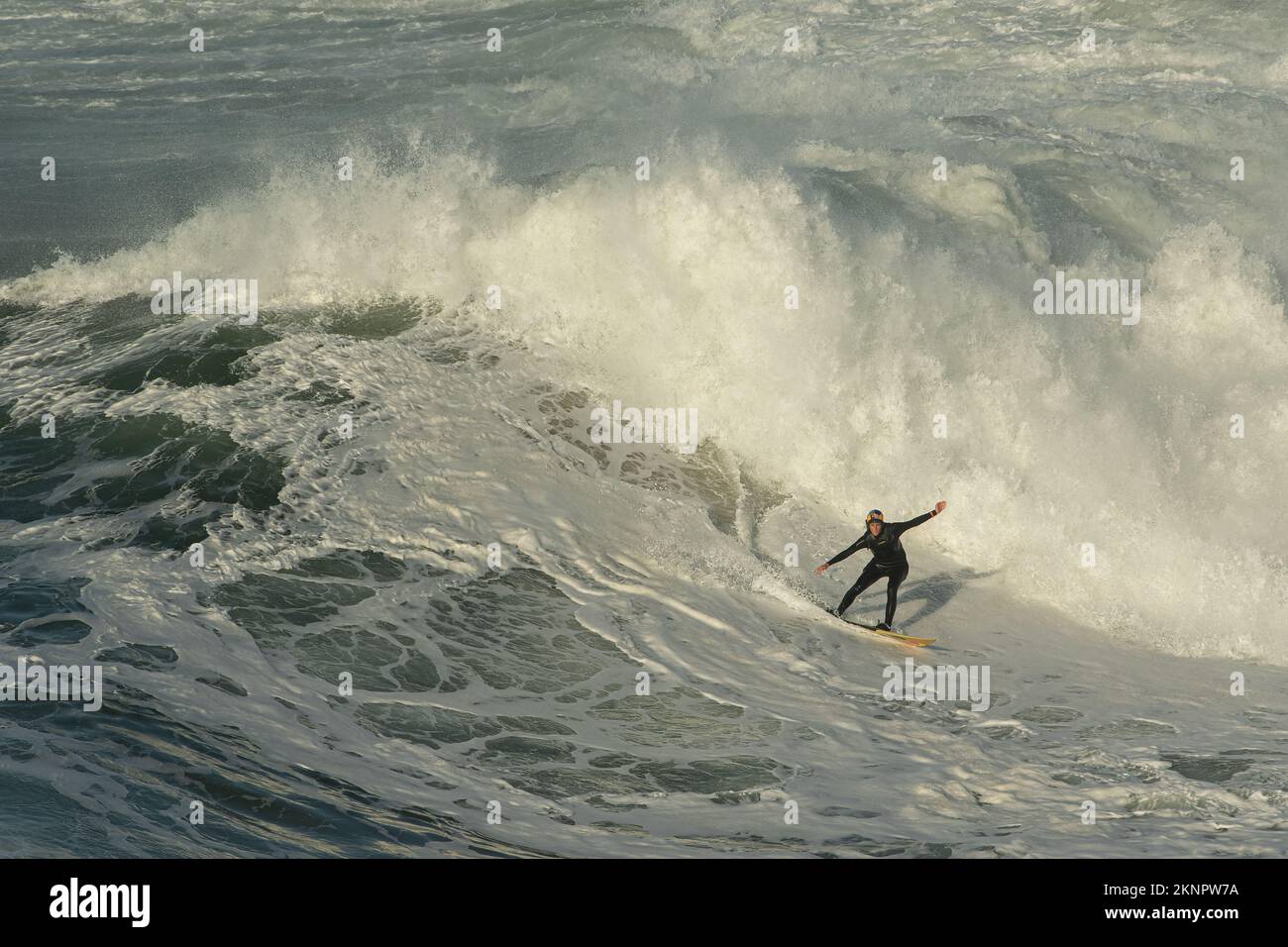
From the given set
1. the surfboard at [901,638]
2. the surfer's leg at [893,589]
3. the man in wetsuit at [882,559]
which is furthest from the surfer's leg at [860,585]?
the surfboard at [901,638]

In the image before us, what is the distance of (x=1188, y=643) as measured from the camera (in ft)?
41.4

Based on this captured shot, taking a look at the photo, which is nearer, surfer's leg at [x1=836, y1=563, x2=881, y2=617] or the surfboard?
the surfboard

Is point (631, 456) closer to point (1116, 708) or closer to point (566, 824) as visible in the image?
point (1116, 708)

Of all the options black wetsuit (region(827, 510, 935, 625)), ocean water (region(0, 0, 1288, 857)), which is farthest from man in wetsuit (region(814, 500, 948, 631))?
ocean water (region(0, 0, 1288, 857))

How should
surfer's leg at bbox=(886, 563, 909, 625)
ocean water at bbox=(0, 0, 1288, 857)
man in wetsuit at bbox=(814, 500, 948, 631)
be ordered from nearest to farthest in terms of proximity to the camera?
ocean water at bbox=(0, 0, 1288, 857), man in wetsuit at bbox=(814, 500, 948, 631), surfer's leg at bbox=(886, 563, 909, 625)

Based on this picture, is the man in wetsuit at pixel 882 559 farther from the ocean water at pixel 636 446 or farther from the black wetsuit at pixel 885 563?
the ocean water at pixel 636 446

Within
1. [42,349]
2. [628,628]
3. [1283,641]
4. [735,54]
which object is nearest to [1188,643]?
[1283,641]

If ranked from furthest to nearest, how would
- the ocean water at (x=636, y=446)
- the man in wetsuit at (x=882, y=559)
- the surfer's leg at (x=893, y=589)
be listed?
the surfer's leg at (x=893, y=589) < the man in wetsuit at (x=882, y=559) < the ocean water at (x=636, y=446)

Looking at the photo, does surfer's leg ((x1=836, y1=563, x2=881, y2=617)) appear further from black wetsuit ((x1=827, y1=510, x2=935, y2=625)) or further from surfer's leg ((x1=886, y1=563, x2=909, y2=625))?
surfer's leg ((x1=886, y1=563, x2=909, y2=625))

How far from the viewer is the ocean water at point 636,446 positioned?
28.8 feet

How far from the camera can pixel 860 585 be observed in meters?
12.2

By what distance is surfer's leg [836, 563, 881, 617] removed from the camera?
1217 centimetres

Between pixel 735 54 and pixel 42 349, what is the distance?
13.2m

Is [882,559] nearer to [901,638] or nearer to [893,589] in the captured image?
[893,589]
